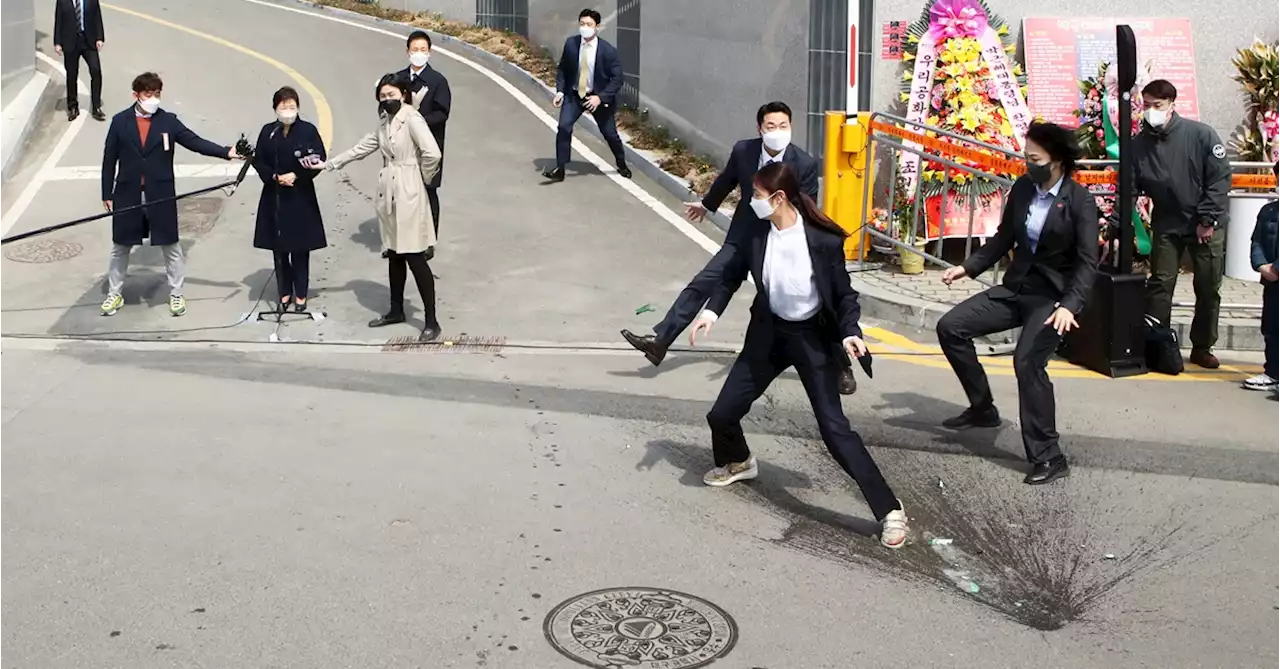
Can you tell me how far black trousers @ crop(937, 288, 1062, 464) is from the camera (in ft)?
23.8

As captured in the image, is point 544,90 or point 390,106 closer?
point 390,106

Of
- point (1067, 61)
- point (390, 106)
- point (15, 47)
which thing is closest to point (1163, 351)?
point (1067, 61)

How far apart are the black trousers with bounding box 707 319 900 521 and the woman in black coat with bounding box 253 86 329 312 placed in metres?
4.54

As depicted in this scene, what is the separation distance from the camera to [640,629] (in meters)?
5.45

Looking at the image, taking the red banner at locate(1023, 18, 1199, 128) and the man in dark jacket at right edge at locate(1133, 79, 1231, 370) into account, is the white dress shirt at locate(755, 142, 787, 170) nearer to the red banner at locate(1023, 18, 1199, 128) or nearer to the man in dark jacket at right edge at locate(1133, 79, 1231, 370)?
the man in dark jacket at right edge at locate(1133, 79, 1231, 370)

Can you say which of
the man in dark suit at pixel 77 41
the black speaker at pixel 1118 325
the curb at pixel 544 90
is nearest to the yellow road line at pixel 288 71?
the curb at pixel 544 90

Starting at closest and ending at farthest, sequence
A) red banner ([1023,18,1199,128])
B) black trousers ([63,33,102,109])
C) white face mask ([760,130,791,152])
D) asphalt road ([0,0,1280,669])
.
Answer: asphalt road ([0,0,1280,669])
white face mask ([760,130,791,152])
red banner ([1023,18,1199,128])
black trousers ([63,33,102,109])

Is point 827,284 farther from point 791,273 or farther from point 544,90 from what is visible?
point 544,90

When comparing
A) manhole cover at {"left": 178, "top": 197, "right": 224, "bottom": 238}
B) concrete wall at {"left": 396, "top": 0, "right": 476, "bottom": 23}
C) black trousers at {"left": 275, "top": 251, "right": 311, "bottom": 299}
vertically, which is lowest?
black trousers at {"left": 275, "top": 251, "right": 311, "bottom": 299}

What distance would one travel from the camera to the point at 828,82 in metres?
12.6

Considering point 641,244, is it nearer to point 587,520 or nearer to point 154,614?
point 587,520

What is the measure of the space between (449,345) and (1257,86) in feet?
23.8

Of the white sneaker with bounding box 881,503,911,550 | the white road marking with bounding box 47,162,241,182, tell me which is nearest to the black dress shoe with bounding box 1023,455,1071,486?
the white sneaker with bounding box 881,503,911,550

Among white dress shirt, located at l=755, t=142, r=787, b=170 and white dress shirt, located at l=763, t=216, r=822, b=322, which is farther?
white dress shirt, located at l=755, t=142, r=787, b=170
